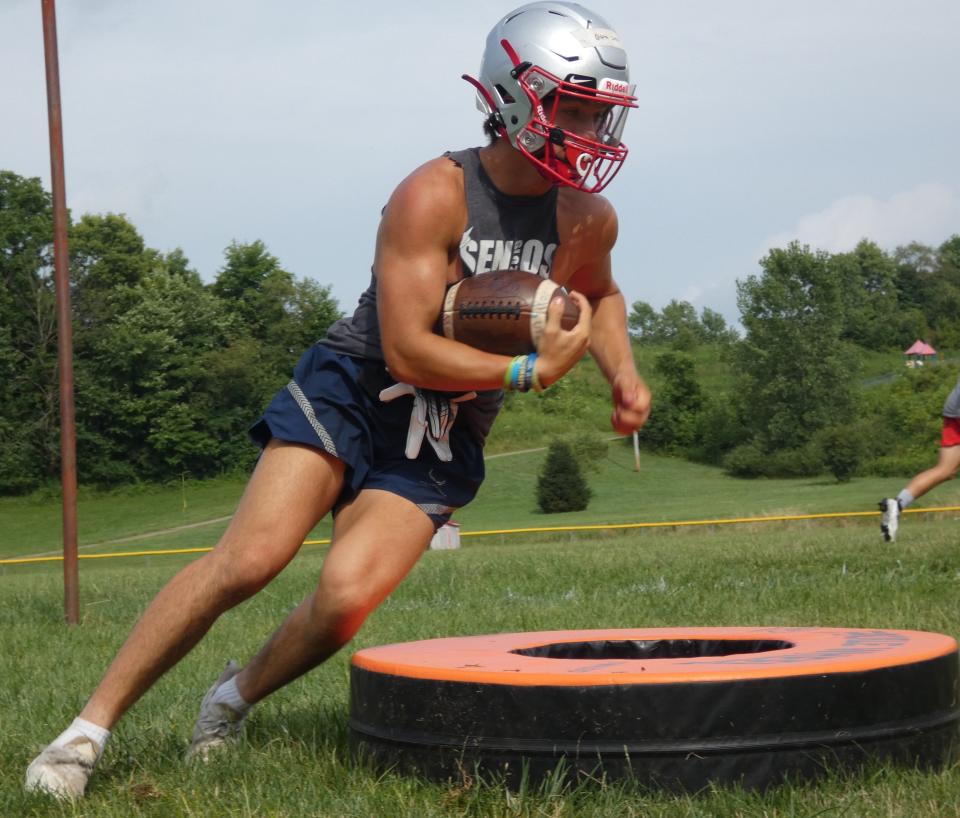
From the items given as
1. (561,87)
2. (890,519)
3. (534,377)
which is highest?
(561,87)

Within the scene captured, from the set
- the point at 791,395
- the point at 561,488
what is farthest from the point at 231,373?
the point at 791,395

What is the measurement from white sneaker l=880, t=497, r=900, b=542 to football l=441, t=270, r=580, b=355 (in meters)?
8.67

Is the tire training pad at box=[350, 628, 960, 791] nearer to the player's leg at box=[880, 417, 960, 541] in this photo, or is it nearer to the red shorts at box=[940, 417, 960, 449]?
the player's leg at box=[880, 417, 960, 541]

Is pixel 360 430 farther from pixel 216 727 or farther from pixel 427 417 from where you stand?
pixel 216 727

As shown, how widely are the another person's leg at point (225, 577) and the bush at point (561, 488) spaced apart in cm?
3338

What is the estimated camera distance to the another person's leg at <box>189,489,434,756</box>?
11.5 feet

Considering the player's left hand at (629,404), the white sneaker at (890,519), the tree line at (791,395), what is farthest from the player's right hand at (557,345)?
the tree line at (791,395)

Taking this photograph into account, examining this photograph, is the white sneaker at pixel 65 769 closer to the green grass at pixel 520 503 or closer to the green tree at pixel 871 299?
the green grass at pixel 520 503

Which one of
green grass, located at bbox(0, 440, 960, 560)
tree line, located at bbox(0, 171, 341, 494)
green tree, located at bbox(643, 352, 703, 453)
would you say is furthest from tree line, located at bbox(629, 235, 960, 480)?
tree line, located at bbox(0, 171, 341, 494)

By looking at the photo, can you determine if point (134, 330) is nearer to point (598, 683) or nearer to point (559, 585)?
point (559, 585)

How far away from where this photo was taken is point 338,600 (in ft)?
11.5

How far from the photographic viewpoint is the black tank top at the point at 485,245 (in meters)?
3.72

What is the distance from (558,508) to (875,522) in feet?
59.8

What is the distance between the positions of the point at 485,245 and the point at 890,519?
8721mm
